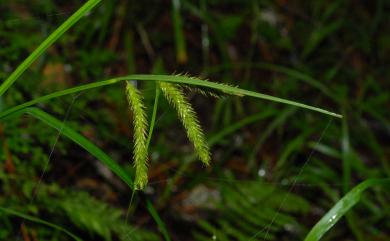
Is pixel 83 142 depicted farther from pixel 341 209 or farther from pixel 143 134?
pixel 341 209

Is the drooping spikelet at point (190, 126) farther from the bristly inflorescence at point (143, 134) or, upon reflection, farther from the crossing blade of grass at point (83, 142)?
the crossing blade of grass at point (83, 142)

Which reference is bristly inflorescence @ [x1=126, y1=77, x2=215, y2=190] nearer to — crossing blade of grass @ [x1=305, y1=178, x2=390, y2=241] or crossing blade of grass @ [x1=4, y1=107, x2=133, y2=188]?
crossing blade of grass @ [x1=4, y1=107, x2=133, y2=188]

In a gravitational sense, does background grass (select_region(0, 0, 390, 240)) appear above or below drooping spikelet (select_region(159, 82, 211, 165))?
above

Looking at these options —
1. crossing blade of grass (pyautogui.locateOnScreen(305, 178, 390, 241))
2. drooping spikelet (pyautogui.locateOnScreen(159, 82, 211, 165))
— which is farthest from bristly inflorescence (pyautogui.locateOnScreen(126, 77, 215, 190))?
crossing blade of grass (pyautogui.locateOnScreen(305, 178, 390, 241))

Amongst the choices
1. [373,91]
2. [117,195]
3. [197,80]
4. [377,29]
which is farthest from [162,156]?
[377,29]

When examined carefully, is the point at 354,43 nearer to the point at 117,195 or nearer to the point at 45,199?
the point at 117,195

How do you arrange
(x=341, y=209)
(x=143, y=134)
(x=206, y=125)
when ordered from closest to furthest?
1. (x=143, y=134)
2. (x=341, y=209)
3. (x=206, y=125)

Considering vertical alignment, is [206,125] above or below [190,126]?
above

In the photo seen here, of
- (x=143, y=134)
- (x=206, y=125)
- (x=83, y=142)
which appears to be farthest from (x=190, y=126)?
(x=206, y=125)

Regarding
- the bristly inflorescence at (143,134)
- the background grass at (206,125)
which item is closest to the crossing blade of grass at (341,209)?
the background grass at (206,125)
